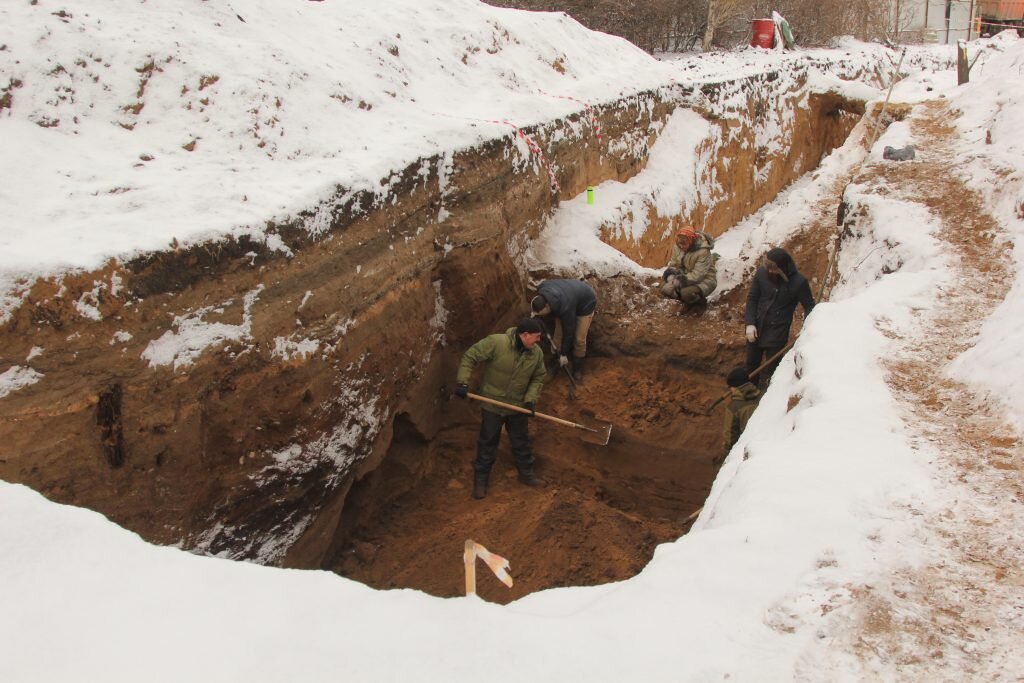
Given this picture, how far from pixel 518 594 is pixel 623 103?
7213 millimetres

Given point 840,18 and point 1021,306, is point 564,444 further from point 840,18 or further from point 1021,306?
point 840,18

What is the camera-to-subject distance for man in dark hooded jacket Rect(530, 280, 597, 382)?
21.9 feet

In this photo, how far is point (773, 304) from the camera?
601 centimetres

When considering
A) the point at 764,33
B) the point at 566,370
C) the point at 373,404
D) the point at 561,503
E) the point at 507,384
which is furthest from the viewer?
the point at 764,33

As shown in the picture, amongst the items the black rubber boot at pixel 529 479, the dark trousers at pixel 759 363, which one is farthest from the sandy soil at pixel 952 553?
the black rubber boot at pixel 529 479

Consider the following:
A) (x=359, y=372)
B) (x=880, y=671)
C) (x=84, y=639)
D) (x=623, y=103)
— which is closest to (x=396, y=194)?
(x=359, y=372)

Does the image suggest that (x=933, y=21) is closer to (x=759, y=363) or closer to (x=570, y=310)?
(x=759, y=363)

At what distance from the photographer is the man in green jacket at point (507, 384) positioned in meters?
5.68

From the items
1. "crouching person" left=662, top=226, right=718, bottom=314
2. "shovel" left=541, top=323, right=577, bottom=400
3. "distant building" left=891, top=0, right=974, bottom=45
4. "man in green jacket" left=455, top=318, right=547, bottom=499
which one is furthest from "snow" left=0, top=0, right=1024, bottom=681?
"distant building" left=891, top=0, right=974, bottom=45

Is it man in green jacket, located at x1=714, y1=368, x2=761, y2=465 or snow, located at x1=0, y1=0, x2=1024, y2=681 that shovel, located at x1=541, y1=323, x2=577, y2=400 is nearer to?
snow, located at x1=0, y1=0, x2=1024, y2=681

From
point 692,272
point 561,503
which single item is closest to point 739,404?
point 561,503

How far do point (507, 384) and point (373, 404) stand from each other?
3.92 feet

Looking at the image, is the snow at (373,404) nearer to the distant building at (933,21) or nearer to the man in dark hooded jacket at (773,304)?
the man in dark hooded jacket at (773,304)

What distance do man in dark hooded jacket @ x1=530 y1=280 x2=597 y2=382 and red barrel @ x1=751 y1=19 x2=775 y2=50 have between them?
14443mm
